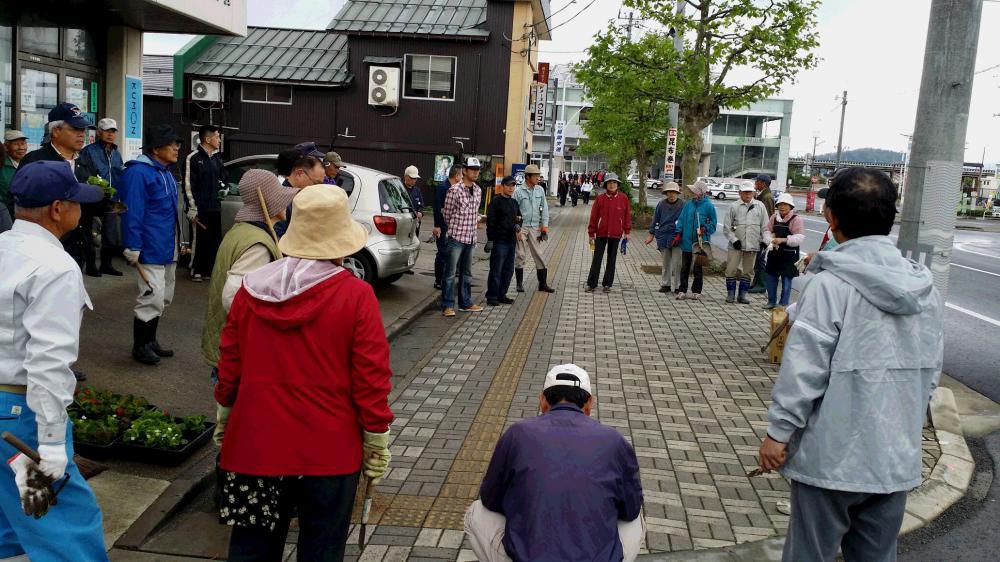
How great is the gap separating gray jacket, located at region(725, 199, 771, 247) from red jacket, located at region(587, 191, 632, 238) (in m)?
1.69

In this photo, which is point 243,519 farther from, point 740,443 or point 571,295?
point 571,295

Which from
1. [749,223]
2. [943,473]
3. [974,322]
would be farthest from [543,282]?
[943,473]

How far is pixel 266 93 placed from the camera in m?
29.0

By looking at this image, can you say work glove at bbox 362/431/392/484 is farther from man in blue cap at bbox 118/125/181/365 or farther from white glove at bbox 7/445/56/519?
man in blue cap at bbox 118/125/181/365

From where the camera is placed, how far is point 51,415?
2.60 meters

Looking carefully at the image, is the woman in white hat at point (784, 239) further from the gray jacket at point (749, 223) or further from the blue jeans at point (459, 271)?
the blue jeans at point (459, 271)

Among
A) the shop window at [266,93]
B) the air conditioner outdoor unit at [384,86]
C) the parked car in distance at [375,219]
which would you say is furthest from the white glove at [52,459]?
the shop window at [266,93]

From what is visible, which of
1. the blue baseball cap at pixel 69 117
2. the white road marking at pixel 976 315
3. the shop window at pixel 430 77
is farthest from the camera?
the shop window at pixel 430 77

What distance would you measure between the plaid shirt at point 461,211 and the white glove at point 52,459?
7.79 metres

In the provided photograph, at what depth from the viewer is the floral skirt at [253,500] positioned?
9.26 feet

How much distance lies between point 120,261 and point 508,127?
62.3 ft

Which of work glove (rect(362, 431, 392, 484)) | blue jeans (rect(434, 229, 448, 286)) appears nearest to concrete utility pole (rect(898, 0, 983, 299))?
work glove (rect(362, 431, 392, 484))

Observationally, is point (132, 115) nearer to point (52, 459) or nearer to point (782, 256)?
point (782, 256)

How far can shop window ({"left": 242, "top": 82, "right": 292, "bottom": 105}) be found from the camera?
94.7 ft
